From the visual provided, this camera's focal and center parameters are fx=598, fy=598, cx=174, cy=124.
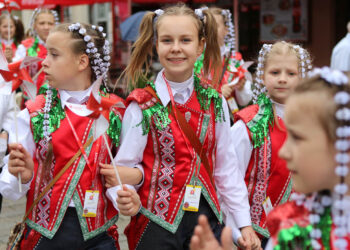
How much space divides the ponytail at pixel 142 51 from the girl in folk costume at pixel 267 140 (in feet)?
2.11

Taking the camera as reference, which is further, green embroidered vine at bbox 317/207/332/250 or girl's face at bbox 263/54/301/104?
girl's face at bbox 263/54/301/104

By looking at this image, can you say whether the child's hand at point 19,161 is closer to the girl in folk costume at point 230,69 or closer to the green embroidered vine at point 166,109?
the green embroidered vine at point 166,109

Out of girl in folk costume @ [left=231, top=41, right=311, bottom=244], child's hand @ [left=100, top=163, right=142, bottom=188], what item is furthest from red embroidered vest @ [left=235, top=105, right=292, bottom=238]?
child's hand @ [left=100, top=163, right=142, bottom=188]

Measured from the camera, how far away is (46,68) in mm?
3324

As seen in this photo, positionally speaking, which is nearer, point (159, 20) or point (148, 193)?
point (148, 193)

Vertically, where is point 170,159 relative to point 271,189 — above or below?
above

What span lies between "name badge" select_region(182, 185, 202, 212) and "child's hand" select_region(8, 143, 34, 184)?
0.82 meters

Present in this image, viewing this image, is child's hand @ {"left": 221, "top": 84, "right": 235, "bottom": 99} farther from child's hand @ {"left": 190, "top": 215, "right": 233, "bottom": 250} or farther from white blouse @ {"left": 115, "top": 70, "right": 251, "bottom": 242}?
child's hand @ {"left": 190, "top": 215, "right": 233, "bottom": 250}

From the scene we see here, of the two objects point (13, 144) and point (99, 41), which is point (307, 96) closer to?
point (13, 144)

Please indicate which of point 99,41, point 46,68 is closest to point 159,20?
point 99,41

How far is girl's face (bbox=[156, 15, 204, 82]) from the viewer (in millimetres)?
3283

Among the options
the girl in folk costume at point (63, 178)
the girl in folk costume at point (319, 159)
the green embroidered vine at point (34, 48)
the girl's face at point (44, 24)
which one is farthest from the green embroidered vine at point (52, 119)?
the girl's face at point (44, 24)

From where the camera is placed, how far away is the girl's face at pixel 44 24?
24.9 ft

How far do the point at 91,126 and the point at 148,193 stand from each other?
47cm
